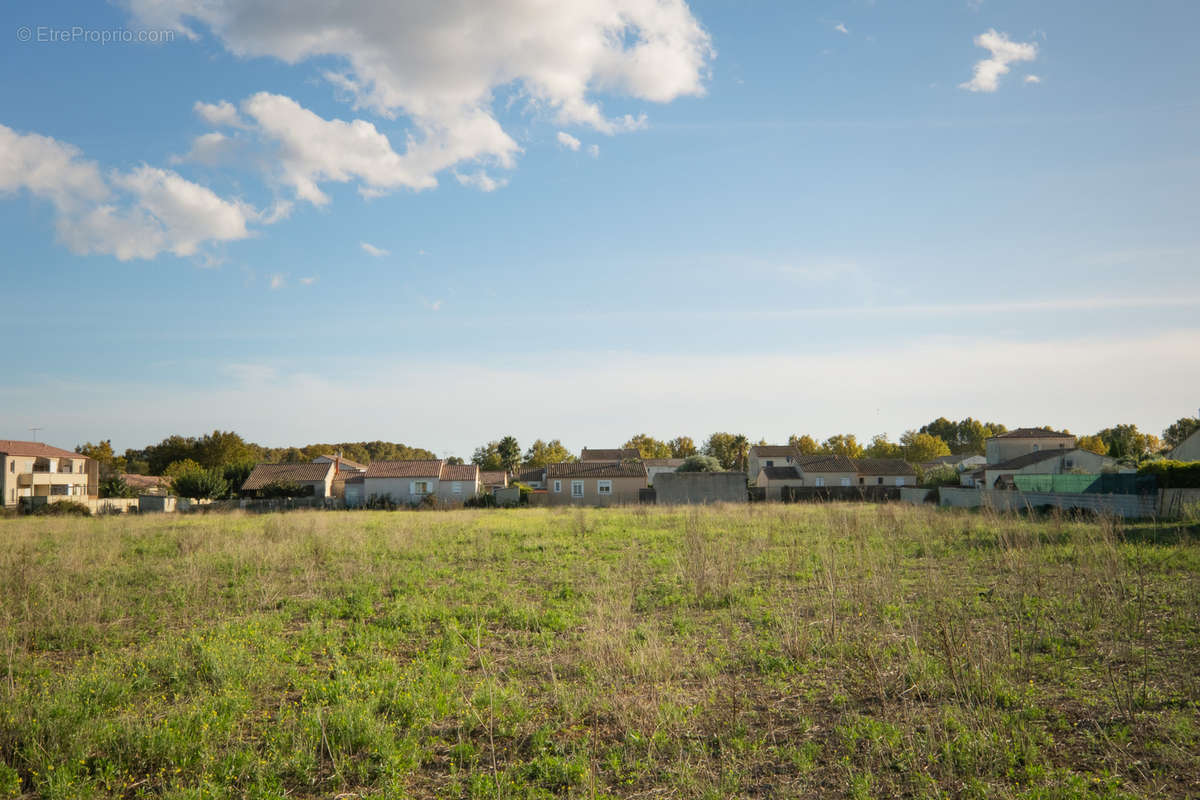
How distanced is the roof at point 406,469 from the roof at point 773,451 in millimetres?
34178

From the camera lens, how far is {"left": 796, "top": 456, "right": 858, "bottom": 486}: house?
58469 millimetres

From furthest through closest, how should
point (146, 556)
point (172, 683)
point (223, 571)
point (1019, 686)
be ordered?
point (146, 556) < point (223, 571) < point (172, 683) < point (1019, 686)

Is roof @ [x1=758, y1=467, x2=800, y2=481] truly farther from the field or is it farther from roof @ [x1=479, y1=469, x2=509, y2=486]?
the field

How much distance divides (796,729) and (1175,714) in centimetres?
281

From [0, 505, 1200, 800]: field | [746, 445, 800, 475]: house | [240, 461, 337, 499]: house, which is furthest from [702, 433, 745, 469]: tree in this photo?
[0, 505, 1200, 800]: field

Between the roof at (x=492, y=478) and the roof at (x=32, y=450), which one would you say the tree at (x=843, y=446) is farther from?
the roof at (x=32, y=450)

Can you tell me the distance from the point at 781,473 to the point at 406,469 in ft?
103

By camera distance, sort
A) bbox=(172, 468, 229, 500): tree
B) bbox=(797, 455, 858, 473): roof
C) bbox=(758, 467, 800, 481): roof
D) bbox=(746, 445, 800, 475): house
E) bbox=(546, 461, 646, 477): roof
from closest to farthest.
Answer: bbox=(172, 468, 229, 500): tree < bbox=(546, 461, 646, 477): roof < bbox=(797, 455, 858, 473): roof < bbox=(758, 467, 800, 481): roof < bbox=(746, 445, 800, 475): house

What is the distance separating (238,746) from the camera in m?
5.18

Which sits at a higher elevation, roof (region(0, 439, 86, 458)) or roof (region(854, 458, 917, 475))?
roof (region(0, 439, 86, 458))

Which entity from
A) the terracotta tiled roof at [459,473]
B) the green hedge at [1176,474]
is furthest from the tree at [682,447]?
the green hedge at [1176,474]

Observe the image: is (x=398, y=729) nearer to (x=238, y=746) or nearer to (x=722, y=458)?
(x=238, y=746)

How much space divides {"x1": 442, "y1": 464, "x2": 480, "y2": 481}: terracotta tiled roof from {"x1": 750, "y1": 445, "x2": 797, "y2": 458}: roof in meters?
31.7

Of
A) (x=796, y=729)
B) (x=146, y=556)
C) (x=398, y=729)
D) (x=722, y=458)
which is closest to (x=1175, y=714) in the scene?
(x=796, y=729)
